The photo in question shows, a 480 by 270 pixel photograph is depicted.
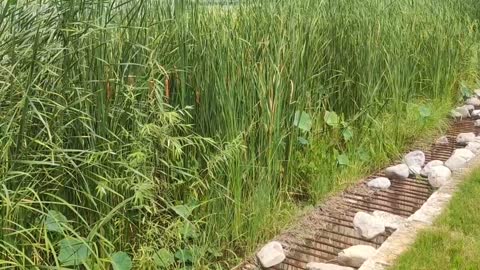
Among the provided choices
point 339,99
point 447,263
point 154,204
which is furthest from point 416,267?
point 339,99

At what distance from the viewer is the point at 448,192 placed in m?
3.29

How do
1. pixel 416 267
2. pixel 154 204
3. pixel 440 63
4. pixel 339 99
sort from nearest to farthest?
pixel 154 204 < pixel 416 267 < pixel 339 99 < pixel 440 63

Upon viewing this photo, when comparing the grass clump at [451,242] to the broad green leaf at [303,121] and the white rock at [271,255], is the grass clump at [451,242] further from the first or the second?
the broad green leaf at [303,121]

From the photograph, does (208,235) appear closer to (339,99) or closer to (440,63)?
(339,99)

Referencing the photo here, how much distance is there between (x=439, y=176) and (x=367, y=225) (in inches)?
33.7

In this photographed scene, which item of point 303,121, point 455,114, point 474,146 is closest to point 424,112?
point 474,146

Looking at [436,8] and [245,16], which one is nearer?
[245,16]

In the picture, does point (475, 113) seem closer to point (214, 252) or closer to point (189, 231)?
point (214, 252)

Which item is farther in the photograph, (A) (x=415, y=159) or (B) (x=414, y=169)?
(A) (x=415, y=159)

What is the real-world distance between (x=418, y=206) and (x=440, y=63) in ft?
6.61

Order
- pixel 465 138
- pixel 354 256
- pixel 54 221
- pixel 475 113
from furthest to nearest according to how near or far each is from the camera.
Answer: pixel 475 113
pixel 465 138
pixel 354 256
pixel 54 221

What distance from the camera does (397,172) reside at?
12.1 feet

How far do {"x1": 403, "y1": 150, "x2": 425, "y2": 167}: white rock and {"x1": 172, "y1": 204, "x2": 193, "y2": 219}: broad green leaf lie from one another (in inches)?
76.2

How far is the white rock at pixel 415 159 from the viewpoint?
3869mm
